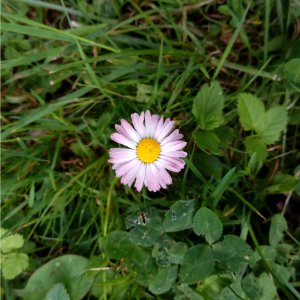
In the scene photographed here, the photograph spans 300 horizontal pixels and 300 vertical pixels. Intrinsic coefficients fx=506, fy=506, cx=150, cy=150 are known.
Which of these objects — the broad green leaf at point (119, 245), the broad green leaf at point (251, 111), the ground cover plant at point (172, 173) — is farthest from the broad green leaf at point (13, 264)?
the broad green leaf at point (251, 111)

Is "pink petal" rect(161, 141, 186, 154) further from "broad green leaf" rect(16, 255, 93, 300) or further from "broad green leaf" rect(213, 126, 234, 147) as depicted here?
"broad green leaf" rect(16, 255, 93, 300)

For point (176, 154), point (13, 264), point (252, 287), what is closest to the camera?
point (176, 154)

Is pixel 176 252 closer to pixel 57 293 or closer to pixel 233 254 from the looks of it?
pixel 233 254

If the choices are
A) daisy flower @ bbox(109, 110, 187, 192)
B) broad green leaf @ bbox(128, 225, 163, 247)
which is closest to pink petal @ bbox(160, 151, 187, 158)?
daisy flower @ bbox(109, 110, 187, 192)

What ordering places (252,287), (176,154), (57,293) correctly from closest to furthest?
1. (176,154)
2. (252,287)
3. (57,293)

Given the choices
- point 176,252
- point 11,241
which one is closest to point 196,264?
point 176,252

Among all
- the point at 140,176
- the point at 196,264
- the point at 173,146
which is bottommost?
the point at 196,264

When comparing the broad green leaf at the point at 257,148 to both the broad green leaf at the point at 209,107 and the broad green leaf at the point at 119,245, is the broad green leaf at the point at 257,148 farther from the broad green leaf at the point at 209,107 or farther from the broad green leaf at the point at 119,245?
the broad green leaf at the point at 119,245
